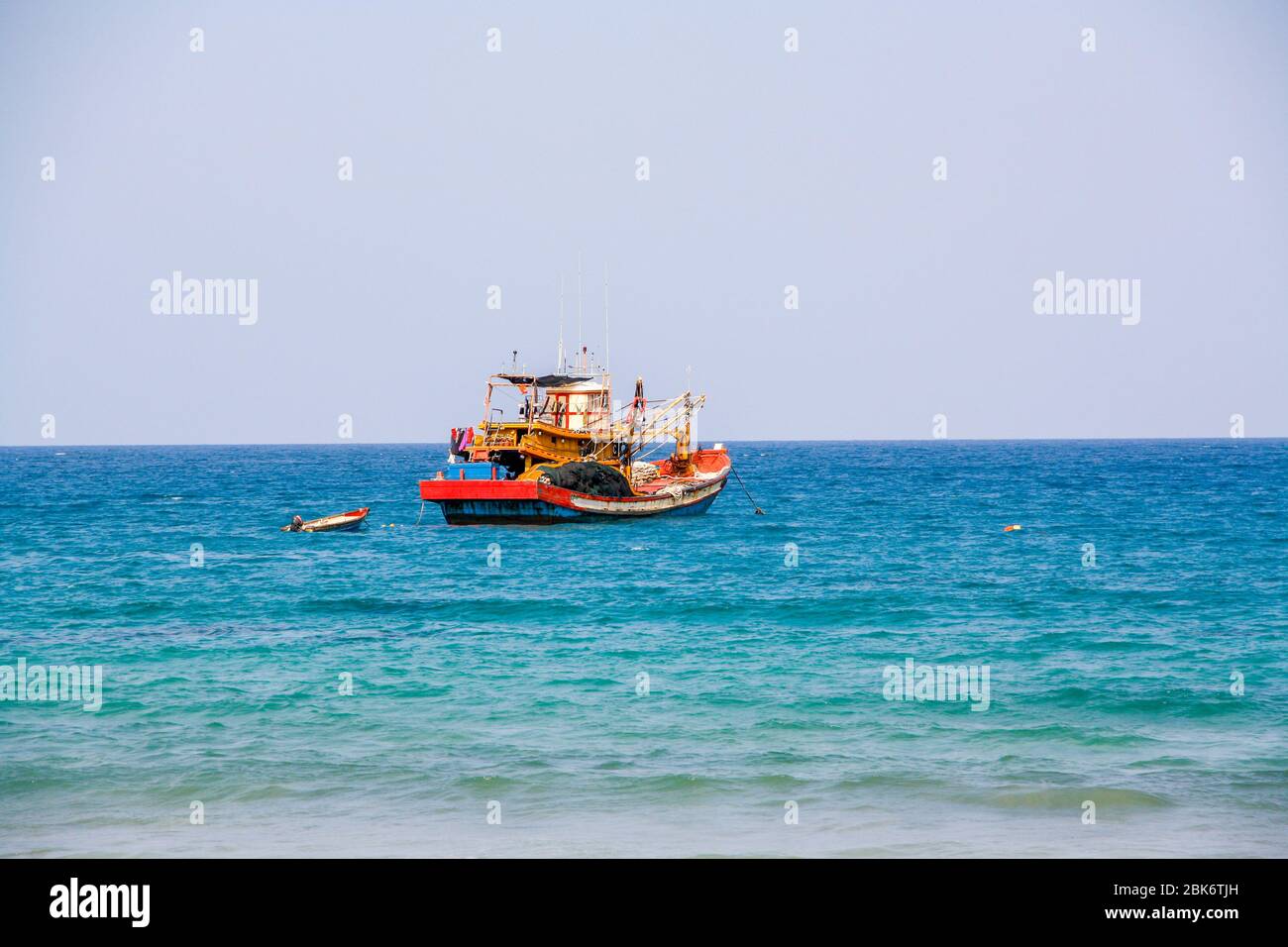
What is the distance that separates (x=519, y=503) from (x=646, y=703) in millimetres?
37006

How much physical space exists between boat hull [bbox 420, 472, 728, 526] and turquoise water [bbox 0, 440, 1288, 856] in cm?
470

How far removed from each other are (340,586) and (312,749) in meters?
22.7

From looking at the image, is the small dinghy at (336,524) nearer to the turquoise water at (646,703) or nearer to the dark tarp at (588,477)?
the turquoise water at (646,703)

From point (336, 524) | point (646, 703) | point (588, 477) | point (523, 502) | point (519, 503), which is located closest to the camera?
point (646, 703)

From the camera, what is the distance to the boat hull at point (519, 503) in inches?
2251

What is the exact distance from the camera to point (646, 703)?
22.2 meters

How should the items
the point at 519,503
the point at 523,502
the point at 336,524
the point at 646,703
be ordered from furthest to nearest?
the point at 336,524
the point at 519,503
the point at 523,502
the point at 646,703

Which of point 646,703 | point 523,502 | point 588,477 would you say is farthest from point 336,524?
point 646,703

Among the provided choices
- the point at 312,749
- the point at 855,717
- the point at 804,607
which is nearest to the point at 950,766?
the point at 855,717

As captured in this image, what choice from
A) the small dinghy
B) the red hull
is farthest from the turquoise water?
the small dinghy

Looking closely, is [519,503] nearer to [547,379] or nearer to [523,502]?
[523,502]

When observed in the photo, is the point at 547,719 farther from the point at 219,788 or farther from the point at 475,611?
the point at 475,611

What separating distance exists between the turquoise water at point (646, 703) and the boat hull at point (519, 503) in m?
4.70
